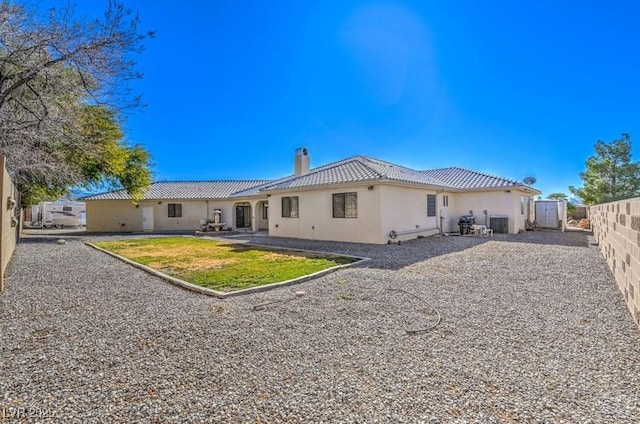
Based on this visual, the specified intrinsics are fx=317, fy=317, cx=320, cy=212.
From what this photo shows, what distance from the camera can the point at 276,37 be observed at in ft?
44.1

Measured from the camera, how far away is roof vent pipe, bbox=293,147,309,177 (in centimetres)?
2130

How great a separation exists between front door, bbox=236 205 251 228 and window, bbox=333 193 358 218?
593 inches

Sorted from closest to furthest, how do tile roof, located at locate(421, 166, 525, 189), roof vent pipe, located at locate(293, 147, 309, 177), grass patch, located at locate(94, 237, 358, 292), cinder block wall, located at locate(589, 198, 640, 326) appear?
cinder block wall, located at locate(589, 198, 640, 326) < grass patch, located at locate(94, 237, 358, 292) < tile roof, located at locate(421, 166, 525, 189) < roof vent pipe, located at locate(293, 147, 309, 177)

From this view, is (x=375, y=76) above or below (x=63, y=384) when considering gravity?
above

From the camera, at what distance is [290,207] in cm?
1748

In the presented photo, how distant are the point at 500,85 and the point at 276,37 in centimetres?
1082

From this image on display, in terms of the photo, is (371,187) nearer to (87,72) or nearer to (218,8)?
(218,8)

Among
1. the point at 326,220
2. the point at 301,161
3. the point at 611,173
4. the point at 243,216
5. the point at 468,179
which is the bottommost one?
the point at 326,220

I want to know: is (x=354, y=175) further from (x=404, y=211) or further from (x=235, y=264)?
(x=235, y=264)

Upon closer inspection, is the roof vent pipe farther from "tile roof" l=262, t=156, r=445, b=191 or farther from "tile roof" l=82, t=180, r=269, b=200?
"tile roof" l=82, t=180, r=269, b=200

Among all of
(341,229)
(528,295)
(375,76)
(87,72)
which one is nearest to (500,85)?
(375,76)

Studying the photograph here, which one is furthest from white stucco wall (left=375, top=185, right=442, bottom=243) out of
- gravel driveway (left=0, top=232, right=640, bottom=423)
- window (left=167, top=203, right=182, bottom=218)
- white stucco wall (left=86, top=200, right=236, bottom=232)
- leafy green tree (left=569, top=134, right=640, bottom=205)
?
leafy green tree (left=569, top=134, right=640, bottom=205)

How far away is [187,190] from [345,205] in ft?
64.2

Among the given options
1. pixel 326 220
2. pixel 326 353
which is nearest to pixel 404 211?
pixel 326 220
